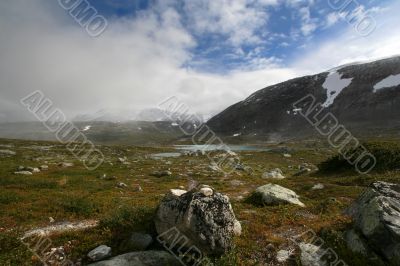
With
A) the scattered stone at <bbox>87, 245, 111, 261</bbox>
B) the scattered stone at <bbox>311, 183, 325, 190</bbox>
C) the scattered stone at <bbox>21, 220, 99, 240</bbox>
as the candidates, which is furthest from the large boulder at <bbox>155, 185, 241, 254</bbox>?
the scattered stone at <bbox>311, 183, 325, 190</bbox>

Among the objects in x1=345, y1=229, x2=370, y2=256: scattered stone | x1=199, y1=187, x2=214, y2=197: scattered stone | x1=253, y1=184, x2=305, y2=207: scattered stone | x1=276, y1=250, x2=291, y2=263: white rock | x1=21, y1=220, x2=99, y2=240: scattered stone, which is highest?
x1=253, y1=184, x2=305, y2=207: scattered stone

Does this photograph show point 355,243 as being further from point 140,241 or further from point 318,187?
point 318,187

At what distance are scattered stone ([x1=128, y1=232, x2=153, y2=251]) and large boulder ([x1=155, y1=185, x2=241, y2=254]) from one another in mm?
592

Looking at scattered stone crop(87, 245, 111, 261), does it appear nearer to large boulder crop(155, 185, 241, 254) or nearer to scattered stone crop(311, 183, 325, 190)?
large boulder crop(155, 185, 241, 254)

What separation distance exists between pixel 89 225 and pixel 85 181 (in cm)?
1661

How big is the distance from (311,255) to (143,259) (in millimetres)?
6995

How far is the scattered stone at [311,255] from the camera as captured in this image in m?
12.3

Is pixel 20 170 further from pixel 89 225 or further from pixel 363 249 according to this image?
pixel 363 249

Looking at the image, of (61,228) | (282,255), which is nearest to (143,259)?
(282,255)

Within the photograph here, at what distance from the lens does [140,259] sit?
40.7 ft

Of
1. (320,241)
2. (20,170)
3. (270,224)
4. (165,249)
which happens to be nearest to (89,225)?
(165,249)

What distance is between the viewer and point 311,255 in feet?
41.9

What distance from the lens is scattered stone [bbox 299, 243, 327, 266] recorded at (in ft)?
40.3

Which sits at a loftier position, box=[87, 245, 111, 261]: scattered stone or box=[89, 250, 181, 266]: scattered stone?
box=[89, 250, 181, 266]: scattered stone
